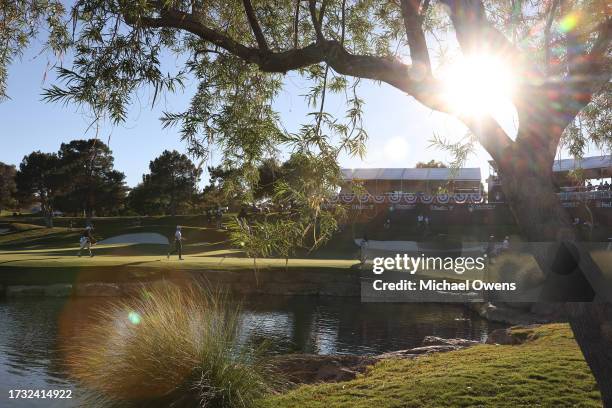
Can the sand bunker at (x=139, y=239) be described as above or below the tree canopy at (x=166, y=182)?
below

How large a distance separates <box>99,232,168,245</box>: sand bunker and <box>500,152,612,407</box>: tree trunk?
40.5 m

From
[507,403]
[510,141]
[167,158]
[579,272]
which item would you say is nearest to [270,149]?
[510,141]

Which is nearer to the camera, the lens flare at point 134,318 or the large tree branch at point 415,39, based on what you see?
the large tree branch at point 415,39

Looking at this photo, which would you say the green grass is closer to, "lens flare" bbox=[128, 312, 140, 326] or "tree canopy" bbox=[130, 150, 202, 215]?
"lens flare" bbox=[128, 312, 140, 326]

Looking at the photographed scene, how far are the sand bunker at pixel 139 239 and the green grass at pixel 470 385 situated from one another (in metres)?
36.2

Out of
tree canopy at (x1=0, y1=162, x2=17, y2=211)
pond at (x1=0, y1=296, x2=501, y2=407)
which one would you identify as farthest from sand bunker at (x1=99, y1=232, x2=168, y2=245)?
tree canopy at (x1=0, y1=162, x2=17, y2=211)

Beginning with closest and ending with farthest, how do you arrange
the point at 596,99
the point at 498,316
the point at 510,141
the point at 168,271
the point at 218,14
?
the point at 510,141 < the point at 218,14 < the point at 596,99 < the point at 498,316 < the point at 168,271

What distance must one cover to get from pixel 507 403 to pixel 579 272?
3.17m

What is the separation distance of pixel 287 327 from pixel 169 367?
1030cm

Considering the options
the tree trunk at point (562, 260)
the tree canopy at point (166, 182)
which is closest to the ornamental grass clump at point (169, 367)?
the tree trunk at point (562, 260)

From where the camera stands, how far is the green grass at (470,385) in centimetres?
659

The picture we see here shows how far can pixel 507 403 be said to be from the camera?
6.46m

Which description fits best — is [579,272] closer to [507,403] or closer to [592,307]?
[592,307]

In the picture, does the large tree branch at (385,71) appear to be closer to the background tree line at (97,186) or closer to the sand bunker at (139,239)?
the sand bunker at (139,239)
